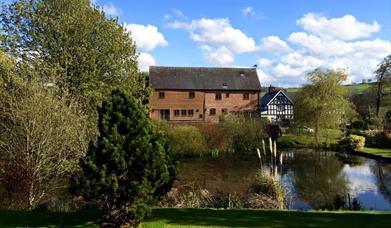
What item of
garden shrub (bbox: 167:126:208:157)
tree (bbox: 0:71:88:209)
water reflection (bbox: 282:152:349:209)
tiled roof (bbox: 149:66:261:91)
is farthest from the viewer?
tiled roof (bbox: 149:66:261:91)

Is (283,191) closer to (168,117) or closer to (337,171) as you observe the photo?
(337,171)

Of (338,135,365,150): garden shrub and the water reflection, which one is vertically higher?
(338,135,365,150): garden shrub

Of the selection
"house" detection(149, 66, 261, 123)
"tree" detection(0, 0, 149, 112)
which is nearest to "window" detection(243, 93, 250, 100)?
"house" detection(149, 66, 261, 123)

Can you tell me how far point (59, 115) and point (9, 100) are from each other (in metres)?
1.95

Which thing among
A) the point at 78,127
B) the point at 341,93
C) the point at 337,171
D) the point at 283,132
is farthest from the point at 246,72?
the point at 78,127

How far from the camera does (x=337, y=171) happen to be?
27547mm

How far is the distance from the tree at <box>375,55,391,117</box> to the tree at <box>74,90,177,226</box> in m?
50.5

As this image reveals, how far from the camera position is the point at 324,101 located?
136 ft

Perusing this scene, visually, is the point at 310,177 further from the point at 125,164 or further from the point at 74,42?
the point at 125,164

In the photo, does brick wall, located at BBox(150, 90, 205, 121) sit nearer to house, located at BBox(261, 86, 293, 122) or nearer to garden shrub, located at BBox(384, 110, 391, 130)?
house, located at BBox(261, 86, 293, 122)

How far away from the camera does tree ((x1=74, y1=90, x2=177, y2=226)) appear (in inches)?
341

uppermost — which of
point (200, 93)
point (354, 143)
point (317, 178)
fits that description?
point (200, 93)

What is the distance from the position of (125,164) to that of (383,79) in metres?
53.5

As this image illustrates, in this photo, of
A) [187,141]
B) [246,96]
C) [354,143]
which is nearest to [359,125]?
[354,143]
